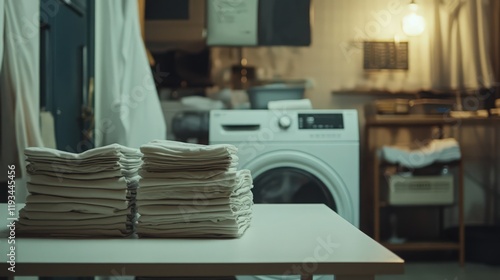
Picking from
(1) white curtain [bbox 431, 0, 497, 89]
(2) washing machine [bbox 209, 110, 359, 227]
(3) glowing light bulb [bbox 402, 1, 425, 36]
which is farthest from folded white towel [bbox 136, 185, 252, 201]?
(3) glowing light bulb [bbox 402, 1, 425, 36]

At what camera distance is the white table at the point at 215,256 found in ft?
2.99

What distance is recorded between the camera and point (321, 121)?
10.9 feet

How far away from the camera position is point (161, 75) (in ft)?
13.8

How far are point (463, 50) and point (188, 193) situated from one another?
342cm

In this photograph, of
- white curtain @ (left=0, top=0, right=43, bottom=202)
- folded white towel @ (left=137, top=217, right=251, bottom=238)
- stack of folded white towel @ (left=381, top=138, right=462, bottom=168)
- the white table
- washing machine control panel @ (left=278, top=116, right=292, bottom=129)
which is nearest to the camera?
the white table

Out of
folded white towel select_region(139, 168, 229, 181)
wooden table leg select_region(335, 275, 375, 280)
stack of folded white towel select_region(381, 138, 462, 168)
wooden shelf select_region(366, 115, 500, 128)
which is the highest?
wooden shelf select_region(366, 115, 500, 128)

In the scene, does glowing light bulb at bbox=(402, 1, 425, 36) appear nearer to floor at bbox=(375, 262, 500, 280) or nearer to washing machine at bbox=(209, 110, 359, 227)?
washing machine at bbox=(209, 110, 359, 227)

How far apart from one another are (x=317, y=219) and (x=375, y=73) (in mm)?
3152

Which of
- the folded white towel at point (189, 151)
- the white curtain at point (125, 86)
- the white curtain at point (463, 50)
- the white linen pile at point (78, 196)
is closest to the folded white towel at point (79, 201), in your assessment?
the white linen pile at point (78, 196)

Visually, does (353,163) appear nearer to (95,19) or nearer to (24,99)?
(95,19)

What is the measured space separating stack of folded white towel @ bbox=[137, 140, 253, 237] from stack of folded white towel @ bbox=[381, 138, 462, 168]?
9.32 ft

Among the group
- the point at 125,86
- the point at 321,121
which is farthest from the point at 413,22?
the point at 125,86

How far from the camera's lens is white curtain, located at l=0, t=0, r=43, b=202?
1.86m

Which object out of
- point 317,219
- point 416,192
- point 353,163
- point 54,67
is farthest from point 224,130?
point 317,219
